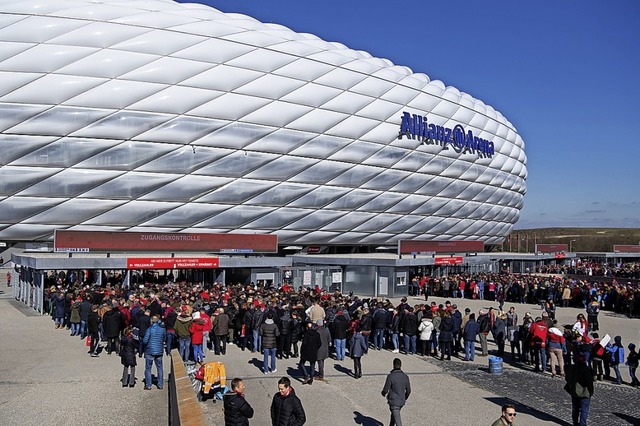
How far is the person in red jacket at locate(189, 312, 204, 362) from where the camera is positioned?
43.6 feet

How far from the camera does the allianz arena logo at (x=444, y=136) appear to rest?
4222cm

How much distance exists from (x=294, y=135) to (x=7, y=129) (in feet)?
49.1

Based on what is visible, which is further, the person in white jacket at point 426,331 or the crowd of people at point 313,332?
the person in white jacket at point 426,331

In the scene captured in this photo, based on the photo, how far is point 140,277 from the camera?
114 feet

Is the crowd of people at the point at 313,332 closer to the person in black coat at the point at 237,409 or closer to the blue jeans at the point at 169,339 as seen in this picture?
the blue jeans at the point at 169,339

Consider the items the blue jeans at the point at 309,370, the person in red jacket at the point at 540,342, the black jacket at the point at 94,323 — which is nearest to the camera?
the blue jeans at the point at 309,370

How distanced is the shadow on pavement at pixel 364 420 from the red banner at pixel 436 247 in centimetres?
2763

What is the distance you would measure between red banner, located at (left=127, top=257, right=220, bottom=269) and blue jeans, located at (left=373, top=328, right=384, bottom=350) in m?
13.7

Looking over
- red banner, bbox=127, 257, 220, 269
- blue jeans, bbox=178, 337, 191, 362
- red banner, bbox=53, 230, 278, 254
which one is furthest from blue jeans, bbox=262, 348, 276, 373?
red banner, bbox=53, 230, 278, 254

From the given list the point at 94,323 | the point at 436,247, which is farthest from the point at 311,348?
the point at 436,247

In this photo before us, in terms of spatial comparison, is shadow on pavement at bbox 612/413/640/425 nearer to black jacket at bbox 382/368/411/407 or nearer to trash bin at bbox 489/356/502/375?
trash bin at bbox 489/356/502/375

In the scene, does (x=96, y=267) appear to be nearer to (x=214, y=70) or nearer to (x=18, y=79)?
(x=18, y=79)

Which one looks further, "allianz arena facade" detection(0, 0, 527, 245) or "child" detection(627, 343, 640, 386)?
"allianz arena facade" detection(0, 0, 527, 245)

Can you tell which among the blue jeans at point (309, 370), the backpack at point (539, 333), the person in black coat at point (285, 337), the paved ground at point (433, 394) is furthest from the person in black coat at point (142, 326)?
the backpack at point (539, 333)
